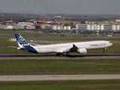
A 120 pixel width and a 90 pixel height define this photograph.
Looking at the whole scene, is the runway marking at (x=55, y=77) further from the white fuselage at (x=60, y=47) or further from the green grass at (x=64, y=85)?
the white fuselage at (x=60, y=47)

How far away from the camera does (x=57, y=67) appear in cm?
7381

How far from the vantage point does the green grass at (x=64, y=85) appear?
52.7 metres

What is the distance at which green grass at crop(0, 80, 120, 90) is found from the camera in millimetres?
52688

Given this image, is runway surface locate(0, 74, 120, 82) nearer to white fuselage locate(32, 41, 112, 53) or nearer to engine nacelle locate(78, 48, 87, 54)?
engine nacelle locate(78, 48, 87, 54)

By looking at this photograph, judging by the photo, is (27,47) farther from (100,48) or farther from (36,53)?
(100,48)

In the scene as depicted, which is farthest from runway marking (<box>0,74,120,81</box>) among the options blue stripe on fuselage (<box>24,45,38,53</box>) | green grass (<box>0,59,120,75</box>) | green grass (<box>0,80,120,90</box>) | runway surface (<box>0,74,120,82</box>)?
blue stripe on fuselage (<box>24,45,38,53</box>)

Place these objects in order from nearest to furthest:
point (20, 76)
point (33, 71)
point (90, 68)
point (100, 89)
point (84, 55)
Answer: point (100, 89) → point (20, 76) → point (33, 71) → point (90, 68) → point (84, 55)

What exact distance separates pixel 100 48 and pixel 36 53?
16729 millimetres

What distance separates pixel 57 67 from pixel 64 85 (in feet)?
62.6

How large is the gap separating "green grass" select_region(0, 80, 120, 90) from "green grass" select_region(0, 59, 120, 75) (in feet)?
33.2

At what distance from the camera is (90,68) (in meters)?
72.6

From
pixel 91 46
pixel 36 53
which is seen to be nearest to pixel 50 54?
pixel 36 53

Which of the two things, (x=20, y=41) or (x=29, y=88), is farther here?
(x=20, y=41)

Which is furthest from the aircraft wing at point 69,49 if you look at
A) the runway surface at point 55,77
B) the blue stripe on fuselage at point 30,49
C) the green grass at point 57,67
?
the runway surface at point 55,77
